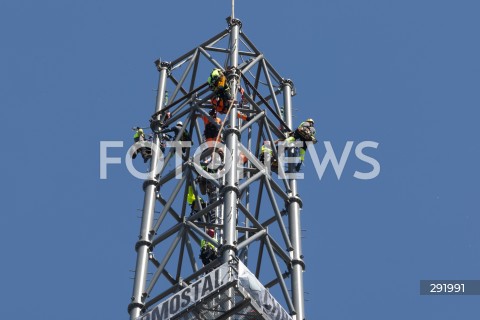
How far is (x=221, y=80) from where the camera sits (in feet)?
140

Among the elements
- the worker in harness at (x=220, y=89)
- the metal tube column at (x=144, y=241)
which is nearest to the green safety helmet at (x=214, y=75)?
the worker in harness at (x=220, y=89)

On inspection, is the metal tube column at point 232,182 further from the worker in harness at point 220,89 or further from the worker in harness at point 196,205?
the worker in harness at point 196,205

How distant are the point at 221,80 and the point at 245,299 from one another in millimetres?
10294

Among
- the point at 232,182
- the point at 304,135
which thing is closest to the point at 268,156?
the point at 304,135

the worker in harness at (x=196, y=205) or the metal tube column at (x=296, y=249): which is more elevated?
the worker in harness at (x=196, y=205)

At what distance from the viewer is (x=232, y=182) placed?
38750 millimetres

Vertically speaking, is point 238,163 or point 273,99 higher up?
point 273,99

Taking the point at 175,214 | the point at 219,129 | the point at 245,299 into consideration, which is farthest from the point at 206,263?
the point at 245,299

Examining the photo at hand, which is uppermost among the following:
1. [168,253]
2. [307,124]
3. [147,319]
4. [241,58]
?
[241,58]

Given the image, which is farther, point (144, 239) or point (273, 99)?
point (273, 99)

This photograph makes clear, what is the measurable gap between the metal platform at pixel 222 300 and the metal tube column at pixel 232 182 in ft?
3.52

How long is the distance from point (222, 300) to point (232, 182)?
4.97 meters

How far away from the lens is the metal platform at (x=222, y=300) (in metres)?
34.6

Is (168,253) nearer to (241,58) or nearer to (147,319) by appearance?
(147,319)
